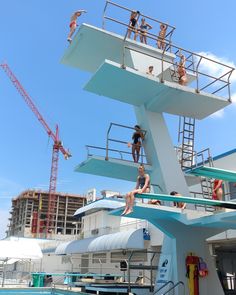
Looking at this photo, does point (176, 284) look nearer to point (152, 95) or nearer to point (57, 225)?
point (152, 95)

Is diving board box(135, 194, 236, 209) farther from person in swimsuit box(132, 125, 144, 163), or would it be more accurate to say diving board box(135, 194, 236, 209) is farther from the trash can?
the trash can

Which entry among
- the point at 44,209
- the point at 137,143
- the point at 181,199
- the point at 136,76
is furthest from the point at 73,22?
the point at 44,209

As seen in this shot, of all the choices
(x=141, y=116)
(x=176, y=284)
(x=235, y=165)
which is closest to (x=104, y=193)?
(x=235, y=165)

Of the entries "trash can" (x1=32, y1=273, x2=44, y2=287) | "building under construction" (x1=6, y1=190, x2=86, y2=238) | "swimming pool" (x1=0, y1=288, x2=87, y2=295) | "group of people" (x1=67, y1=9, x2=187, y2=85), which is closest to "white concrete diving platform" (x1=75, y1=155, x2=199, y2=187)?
"group of people" (x1=67, y1=9, x2=187, y2=85)

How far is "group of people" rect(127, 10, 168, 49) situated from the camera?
14.0 m

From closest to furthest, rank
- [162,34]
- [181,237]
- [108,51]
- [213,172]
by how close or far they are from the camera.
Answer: [213,172]
[181,237]
[108,51]
[162,34]

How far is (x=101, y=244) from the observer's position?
81.8ft

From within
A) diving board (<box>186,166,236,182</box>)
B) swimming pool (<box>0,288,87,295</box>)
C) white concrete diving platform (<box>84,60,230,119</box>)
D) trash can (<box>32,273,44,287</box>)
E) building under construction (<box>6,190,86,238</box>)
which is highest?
building under construction (<box>6,190,86,238</box>)

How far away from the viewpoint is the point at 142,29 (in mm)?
14508

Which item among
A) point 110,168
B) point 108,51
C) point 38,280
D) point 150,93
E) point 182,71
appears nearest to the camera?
point 150,93

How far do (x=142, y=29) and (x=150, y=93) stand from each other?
3120mm

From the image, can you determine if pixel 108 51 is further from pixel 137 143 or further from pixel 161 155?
pixel 161 155

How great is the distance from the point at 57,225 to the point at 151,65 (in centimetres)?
11353

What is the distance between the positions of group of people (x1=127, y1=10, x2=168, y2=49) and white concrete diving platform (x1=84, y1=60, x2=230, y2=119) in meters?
2.44
